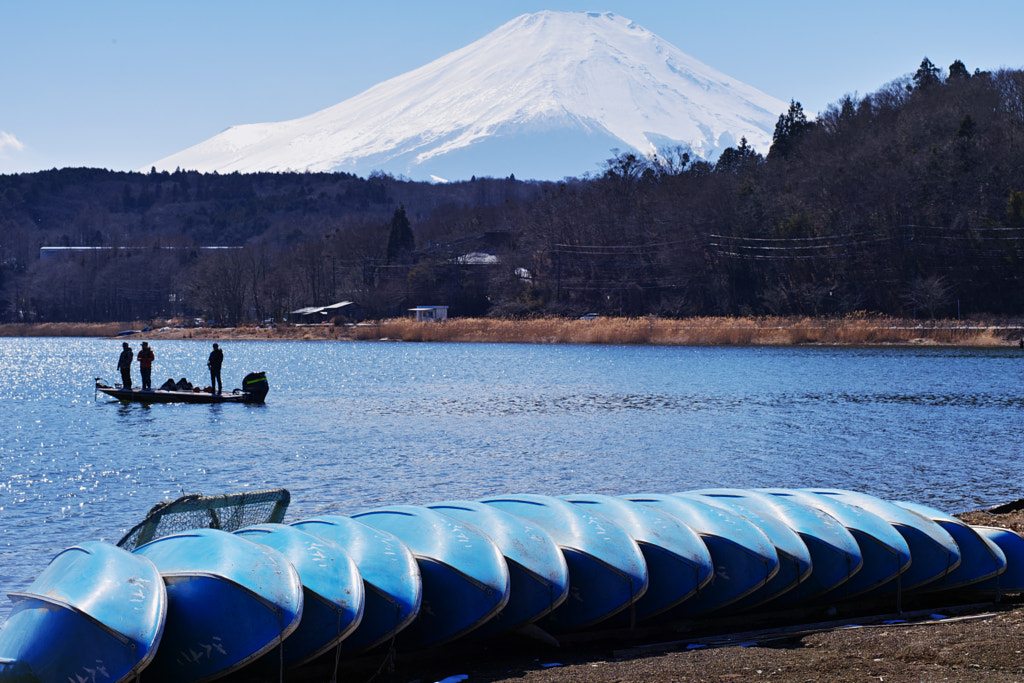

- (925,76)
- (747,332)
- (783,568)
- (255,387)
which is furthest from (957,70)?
(783,568)

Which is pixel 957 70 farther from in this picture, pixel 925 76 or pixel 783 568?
pixel 783 568

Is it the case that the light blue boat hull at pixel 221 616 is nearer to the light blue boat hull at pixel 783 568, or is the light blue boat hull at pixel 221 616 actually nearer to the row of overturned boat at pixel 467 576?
the row of overturned boat at pixel 467 576

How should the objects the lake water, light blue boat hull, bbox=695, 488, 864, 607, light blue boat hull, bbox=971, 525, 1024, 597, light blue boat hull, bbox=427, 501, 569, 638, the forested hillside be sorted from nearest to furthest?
light blue boat hull, bbox=427, 501, 569, 638, light blue boat hull, bbox=695, 488, 864, 607, light blue boat hull, bbox=971, 525, 1024, 597, the lake water, the forested hillside

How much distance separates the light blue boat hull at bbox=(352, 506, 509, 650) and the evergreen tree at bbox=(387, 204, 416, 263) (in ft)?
377

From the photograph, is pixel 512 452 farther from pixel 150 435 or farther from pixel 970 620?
pixel 970 620

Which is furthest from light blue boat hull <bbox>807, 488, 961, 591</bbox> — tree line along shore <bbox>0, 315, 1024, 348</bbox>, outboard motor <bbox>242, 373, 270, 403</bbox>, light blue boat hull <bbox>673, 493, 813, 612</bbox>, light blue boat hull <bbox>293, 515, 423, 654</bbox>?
tree line along shore <bbox>0, 315, 1024, 348</bbox>

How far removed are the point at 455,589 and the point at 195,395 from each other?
26418 mm

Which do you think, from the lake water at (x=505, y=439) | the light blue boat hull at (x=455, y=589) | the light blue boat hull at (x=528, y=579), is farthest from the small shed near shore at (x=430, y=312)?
the light blue boat hull at (x=455, y=589)

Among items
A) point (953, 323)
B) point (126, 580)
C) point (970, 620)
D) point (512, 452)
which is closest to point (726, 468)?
point (512, 452)

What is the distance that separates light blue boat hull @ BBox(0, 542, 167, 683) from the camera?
680 cm

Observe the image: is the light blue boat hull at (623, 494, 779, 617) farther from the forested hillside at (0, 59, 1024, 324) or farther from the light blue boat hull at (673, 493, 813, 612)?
the forested hillside at (0, 59, 1024, 324)

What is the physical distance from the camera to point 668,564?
9273 millimetres

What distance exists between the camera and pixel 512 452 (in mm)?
22406

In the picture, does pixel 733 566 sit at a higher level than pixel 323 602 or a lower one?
lower
